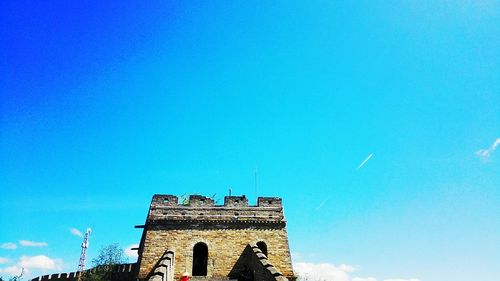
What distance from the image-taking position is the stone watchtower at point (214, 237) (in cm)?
1570

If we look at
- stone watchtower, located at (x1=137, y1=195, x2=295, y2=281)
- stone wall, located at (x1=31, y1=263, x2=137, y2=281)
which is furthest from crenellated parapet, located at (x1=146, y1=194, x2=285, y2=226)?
stone wall, located at (x1=31, y1=263, x2=137, y2=281)

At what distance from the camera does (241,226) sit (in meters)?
17.2

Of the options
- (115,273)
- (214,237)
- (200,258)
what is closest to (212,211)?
(214,237)

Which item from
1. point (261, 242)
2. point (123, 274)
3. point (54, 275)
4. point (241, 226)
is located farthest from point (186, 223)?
point (54, 275)

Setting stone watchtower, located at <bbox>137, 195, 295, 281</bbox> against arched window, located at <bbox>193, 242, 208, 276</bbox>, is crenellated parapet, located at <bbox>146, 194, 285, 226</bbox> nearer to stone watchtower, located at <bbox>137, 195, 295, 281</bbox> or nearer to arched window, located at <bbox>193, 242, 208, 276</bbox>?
stone watchtower, located at <bbox>137, 195, 295, 281</bbox>

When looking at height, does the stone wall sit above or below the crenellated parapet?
below

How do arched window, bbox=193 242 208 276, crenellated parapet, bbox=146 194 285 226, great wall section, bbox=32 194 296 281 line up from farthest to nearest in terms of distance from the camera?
crenellated parapet, bbox=146 194 285 226 < arched window, bbox=193 242 208 276 < great wall section, bbox=32 194 296 281

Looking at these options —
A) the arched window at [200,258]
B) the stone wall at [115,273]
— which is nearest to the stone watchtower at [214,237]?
the arched window at [200,258]

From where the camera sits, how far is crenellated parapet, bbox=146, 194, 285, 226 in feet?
56.0

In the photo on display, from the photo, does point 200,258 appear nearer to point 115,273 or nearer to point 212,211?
point 212,211

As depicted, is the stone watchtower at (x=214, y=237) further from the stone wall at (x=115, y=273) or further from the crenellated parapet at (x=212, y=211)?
the stone wall at (x=115, y=273)

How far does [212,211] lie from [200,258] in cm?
245

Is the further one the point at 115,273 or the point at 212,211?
the point at 115,273

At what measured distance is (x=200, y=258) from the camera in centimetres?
1681
